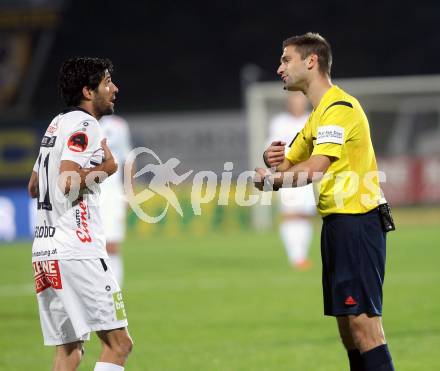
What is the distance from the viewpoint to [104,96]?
17.8 feet

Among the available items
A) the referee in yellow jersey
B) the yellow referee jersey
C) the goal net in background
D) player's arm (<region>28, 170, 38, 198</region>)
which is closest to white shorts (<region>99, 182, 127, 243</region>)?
player's arm (<region>28, 170, 38, 198</region>)

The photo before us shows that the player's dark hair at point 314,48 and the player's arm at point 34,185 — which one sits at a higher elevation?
the player's dark hair at point 314,48

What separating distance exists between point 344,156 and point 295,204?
884 centimetres

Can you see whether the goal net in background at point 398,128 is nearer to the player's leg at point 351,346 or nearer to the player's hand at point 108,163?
the player's leg at point 351,346

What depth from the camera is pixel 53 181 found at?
529 cm

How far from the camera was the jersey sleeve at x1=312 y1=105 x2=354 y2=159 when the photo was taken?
5.26m

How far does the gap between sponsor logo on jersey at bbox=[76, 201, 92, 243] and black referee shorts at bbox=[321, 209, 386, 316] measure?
4.43 ft

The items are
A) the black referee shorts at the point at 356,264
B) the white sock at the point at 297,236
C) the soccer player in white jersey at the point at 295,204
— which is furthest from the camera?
A: the white sock at the point at 297,236

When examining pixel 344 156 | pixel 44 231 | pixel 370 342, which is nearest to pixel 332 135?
pixel 344 156

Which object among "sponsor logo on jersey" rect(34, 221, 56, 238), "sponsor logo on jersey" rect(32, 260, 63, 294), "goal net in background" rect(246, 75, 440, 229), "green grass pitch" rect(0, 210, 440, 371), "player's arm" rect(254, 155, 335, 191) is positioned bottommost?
"green grass pitch" rect(0, 210, 440, 371)

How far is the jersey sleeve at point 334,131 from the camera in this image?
5.26 metres

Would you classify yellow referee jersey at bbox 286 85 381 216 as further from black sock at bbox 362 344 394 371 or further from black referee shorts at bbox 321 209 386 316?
black sock at bbox 362 344 394 371

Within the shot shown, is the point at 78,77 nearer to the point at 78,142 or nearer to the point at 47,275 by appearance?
the point at 78,142

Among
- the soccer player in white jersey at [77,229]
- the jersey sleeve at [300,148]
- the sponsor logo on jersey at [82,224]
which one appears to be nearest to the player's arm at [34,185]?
the soccer player in white jersey at [77,229]
